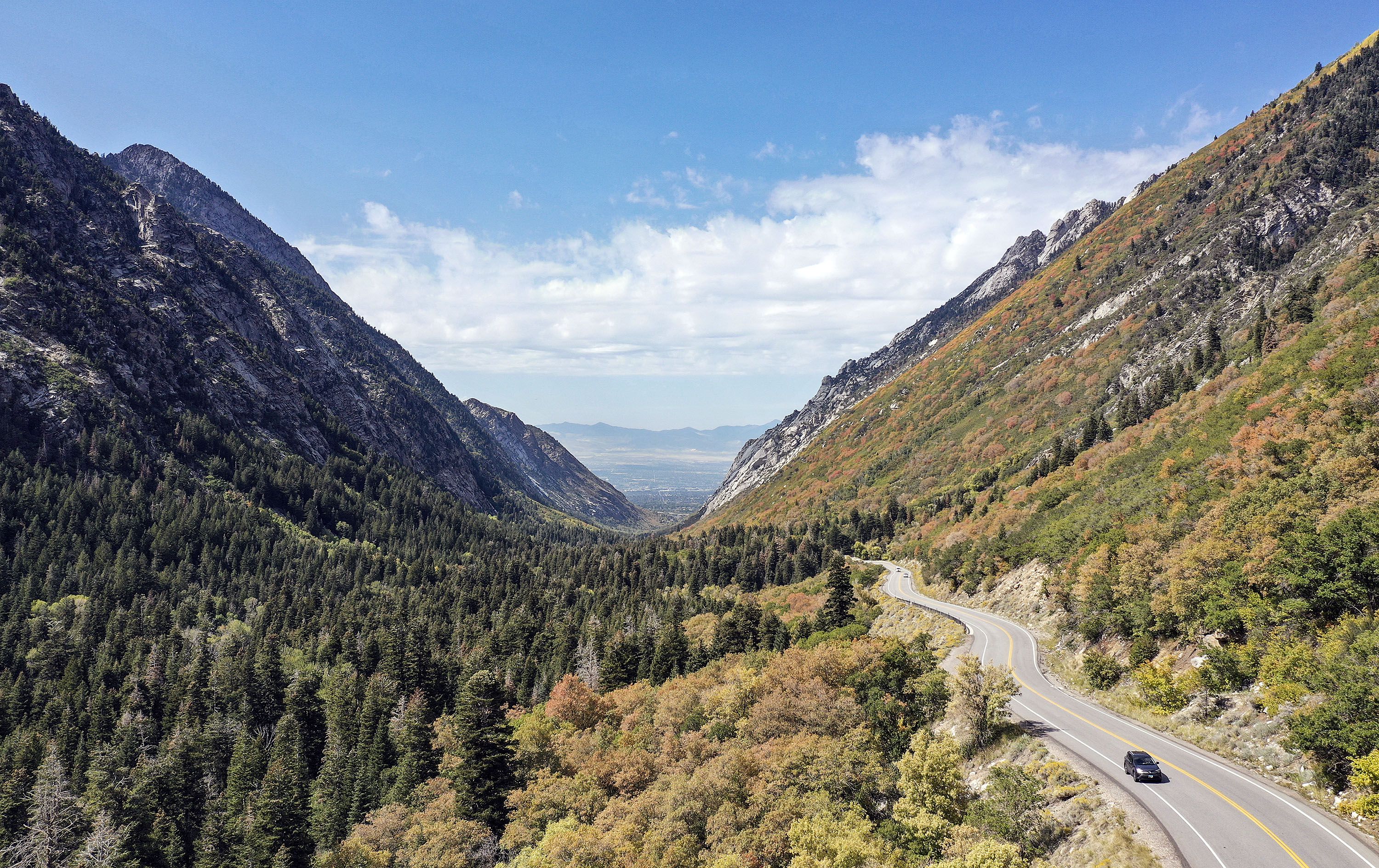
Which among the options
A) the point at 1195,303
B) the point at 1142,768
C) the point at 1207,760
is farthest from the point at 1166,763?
the point at 1195,303

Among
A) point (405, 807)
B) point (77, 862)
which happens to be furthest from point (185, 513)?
point (405, 807)

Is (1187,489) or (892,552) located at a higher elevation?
(1187,489)

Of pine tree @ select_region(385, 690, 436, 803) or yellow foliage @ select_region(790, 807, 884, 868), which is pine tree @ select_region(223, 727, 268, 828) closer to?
pine tree @ select_region(385, 690, 436, 803)

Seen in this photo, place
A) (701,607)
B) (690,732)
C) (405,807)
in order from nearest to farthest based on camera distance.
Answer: (690,732) < (405,807) < (701,607)

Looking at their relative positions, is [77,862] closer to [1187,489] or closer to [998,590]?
[998,590]

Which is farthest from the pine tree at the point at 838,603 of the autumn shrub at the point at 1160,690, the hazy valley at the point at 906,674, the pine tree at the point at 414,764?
the pine tree at the point at 414,764

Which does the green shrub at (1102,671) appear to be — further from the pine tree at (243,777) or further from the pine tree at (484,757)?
the pine tree at (243,777)
